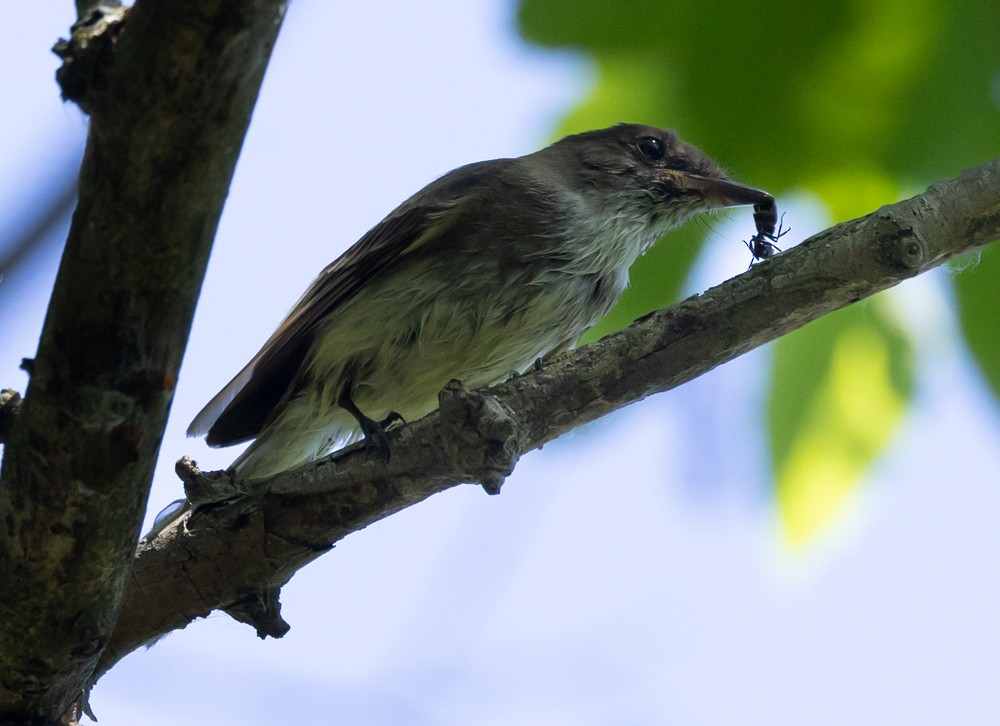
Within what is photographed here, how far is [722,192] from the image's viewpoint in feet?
15.3

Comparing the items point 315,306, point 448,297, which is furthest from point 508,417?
point 315,306

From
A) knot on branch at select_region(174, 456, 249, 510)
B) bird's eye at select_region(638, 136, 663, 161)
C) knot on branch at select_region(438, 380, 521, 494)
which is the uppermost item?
bird's eye at select_region(638, 136, 663, 161)

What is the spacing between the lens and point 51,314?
2.13 m

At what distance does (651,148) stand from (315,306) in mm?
1691

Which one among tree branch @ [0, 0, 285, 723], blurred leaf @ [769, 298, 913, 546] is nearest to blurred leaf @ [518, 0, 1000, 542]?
blurred leaf @ [769, 298, 913, 546]

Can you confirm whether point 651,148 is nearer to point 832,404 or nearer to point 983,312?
point 832,404

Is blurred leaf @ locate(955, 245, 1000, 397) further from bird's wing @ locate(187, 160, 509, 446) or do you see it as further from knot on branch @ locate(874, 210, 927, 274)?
bird's wing @ locate(187, 160, 509, 446)

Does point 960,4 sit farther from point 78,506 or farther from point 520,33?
point 78,506

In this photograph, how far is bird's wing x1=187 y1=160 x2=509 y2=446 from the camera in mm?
4504

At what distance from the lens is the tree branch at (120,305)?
1.94 meters

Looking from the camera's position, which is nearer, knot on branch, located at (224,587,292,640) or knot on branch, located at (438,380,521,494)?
knot on branch, located at (438,380,521,494)

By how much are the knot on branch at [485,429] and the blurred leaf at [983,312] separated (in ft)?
4.00

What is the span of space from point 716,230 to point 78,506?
2940 mm

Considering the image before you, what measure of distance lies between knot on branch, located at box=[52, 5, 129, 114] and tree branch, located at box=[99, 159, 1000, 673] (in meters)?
1.19
